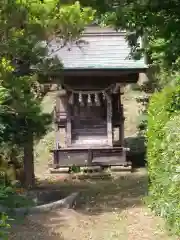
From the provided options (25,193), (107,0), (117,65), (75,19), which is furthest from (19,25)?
(117,65)

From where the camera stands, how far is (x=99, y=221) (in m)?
8.95

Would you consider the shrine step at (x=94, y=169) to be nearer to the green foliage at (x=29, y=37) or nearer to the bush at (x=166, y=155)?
the green foliage at (x=29, y=37)

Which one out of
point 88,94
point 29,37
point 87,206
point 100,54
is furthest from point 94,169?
point 29,37

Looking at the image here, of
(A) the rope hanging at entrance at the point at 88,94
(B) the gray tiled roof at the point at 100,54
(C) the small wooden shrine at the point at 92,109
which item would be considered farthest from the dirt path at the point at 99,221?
(B) the gray tiled roof at the point at 100,54

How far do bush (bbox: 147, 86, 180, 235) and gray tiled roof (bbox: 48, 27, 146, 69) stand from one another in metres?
6.12

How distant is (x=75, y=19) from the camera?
9.04 metres

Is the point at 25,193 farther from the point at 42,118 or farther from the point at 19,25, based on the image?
the point at 19,25

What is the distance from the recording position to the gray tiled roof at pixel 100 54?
1460 cm

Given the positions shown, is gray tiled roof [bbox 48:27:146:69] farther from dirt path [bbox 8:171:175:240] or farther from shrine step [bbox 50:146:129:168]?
dirt path [bbox 8:171:175:240]

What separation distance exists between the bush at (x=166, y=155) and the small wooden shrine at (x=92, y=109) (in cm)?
649

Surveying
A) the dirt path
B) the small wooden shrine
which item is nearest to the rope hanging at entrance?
the small wooden shrine

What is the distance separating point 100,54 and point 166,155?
9843 millimetres

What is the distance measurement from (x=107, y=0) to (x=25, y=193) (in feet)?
16.8

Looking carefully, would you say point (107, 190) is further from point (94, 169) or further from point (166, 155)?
point (166, 155)
